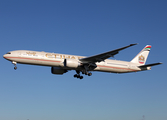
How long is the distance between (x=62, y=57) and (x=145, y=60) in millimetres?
19172

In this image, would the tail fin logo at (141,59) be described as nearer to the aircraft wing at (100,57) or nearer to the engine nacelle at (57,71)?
the aircraft wing at (100,57)

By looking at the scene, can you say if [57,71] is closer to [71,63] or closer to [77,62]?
[77,62]

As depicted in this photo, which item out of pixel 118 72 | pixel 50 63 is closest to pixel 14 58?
pixel 50 63

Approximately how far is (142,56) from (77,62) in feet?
53.4

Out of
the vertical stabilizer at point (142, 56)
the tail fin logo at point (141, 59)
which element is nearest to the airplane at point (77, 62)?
the vertical stabilizer at point (142, 56)

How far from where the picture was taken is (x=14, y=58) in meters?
35.0

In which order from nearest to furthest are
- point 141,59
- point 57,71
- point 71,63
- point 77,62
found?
point 71,63 < point 77,62 < point 57,71 < point 141,59

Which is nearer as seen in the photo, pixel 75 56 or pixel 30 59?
pixel 30 59

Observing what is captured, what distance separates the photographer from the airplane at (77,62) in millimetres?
35250

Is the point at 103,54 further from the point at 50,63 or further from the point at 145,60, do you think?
the point at 145,60

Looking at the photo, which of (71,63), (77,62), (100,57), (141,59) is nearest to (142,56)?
(141,59)

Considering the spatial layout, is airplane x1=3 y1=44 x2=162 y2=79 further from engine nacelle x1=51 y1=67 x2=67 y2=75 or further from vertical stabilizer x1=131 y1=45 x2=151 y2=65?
vertical stabilizer x1=131 y1=45 x2=151 y2=65

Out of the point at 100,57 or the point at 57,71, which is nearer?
the point at 100,57

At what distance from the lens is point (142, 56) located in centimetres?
4700
